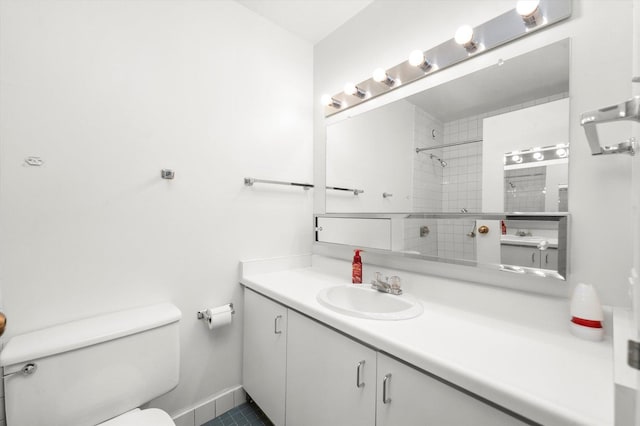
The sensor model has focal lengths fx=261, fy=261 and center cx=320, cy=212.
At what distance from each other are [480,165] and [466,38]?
0.55m

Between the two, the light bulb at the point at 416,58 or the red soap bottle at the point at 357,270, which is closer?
the light bulb at the point at 416,58

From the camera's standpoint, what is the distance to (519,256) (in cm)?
103

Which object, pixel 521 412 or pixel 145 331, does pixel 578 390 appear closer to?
pixel 521 412

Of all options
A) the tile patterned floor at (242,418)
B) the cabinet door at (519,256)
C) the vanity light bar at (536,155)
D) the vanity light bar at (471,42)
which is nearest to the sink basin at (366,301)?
the cabinet door at (519,256)

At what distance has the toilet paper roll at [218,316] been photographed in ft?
4.64

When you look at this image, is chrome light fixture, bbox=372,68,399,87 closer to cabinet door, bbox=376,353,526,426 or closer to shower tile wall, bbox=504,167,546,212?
shower tile wall, bbox=504,167,546,212

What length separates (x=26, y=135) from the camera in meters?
1.01

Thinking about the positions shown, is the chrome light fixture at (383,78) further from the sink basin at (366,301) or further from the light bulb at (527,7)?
the sink basin at (366,301)

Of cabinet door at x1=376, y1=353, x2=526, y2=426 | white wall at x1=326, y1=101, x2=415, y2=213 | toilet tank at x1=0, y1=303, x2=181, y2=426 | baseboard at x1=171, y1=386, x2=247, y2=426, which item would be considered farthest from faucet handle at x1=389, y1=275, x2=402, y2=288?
baseboard at x1=171, y1=386, x2=247, y2=426

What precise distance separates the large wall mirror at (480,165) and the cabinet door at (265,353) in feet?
2.29

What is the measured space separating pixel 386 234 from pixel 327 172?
0.64 meters

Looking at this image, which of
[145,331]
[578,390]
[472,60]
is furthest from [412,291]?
[145,331]

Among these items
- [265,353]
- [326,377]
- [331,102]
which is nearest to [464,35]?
[331,102]

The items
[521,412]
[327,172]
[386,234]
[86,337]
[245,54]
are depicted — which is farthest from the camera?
[327,172]
